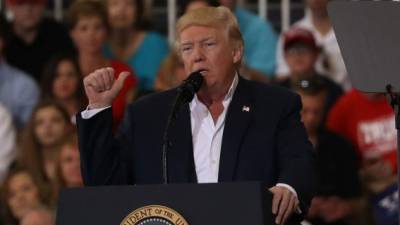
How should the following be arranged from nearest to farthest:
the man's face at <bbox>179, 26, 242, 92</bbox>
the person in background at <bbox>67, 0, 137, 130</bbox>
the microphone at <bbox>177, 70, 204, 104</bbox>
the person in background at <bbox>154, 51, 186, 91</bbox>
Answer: the microphone at <bbox>177, 70, 204, 104</bbox> → the man's face at <bbox>179, 26, 242, 92</bbox> → the person in background at <bbox>154, 51, 186, 91</bbox> → the person in background at <bbox>67, 0, 137, 130</bbox>

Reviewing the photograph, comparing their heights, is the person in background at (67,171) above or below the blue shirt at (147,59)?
below

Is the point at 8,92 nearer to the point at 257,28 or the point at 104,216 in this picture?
the point at 257,28

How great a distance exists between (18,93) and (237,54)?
11.6 feet

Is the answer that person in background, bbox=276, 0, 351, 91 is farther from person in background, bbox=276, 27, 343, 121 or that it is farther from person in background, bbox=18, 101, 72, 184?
person in background, bbox=18, 101, 72, 184

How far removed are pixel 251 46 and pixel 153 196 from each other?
4246mm

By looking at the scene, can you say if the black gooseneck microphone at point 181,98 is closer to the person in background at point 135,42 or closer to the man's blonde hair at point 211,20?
the man's blonde hair at point 211,20

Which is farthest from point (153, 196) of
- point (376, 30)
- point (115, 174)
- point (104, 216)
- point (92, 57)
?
point (92, 57)

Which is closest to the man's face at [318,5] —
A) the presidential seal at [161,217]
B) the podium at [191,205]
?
the podium at [191,205]

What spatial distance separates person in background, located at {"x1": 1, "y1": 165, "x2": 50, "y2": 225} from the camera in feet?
24.2

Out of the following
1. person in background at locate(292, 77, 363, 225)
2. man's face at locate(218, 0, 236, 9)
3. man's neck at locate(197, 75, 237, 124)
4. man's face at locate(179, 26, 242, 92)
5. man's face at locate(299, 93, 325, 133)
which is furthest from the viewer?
man's face at locate(218, 0, 236, 9)

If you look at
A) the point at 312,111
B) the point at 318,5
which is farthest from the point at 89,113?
the point at 318,5

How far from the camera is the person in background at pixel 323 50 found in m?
8.16

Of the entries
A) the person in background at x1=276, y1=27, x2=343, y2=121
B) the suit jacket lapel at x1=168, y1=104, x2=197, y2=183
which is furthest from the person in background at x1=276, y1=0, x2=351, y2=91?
the suit jacket lapel at x1=168, y1=104, x2=197, y2=183

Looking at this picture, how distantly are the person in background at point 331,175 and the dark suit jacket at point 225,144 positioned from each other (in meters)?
2.28
